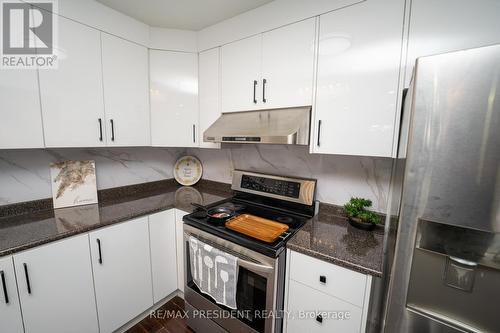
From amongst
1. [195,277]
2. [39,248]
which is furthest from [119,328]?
[39,248]

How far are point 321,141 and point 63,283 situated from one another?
68.2 inches

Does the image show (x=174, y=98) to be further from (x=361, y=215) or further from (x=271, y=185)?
(x=361, y=215)

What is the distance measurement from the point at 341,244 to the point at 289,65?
1129 mm

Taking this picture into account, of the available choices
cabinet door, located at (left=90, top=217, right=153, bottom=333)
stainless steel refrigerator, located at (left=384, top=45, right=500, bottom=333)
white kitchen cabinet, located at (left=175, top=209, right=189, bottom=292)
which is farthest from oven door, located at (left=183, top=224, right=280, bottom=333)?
A: stainless steel refrigerator, located at (left=384, top=45, right=500, bottom=333)

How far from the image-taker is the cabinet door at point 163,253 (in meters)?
1.59

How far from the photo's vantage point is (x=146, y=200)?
1.80 meters

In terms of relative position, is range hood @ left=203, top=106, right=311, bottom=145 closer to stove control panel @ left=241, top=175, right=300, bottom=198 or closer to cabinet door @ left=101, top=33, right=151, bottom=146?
stove control panel @ left=241, top=175, right=300, bottom=198

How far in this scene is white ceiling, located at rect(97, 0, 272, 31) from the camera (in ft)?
4.53

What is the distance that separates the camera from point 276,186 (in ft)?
5.46

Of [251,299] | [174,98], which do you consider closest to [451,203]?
[251,299]

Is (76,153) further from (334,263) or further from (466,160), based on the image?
(466,160)

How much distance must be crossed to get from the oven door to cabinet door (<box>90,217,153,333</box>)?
0.43 m

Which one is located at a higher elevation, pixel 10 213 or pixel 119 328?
pixel 10 213

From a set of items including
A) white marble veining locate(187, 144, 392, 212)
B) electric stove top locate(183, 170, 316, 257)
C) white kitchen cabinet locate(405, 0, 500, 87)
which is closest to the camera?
white kitchen cabinet locate(405, 0, 500, 87)
